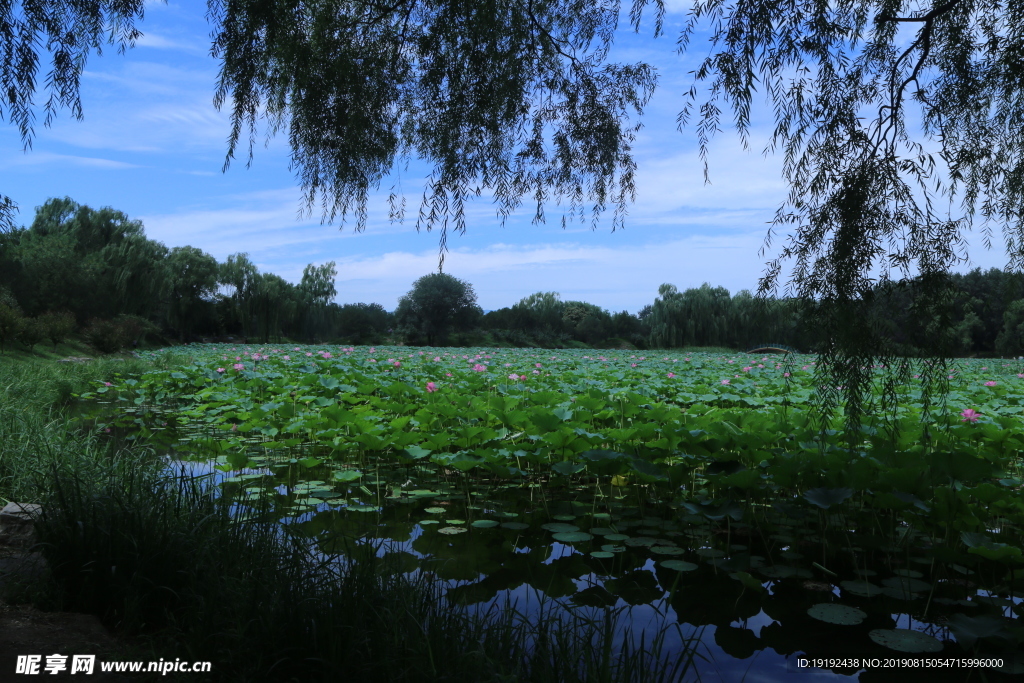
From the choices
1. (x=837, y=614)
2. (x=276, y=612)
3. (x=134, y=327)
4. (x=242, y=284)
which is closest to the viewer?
(x=276, y=612)

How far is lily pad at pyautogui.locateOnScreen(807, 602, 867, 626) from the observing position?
173cm

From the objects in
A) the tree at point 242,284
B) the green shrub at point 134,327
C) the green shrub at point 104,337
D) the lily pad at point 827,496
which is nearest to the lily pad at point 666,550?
the lily pad at point 827,496

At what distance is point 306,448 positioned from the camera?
3.99m

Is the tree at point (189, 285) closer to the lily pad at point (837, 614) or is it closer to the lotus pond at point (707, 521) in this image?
the lotus pond at point (707, 521)

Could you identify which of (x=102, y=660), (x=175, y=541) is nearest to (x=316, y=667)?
(x=102, y=660)

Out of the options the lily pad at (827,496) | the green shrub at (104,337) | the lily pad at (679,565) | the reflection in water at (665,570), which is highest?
the green shrub at (104,337)

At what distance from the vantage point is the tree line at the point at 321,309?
2520 mm

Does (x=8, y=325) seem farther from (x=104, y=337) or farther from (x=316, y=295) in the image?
(x=316, y=295)

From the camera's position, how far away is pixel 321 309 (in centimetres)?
2752

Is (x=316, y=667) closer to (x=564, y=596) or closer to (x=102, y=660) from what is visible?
(x=102, y=660)

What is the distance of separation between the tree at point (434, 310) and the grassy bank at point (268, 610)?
32.4 m

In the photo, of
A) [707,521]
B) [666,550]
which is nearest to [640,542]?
[666,550]

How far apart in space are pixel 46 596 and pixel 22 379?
16.6 feet

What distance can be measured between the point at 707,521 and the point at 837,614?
86 centimetres
